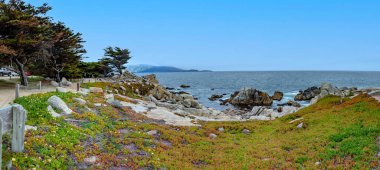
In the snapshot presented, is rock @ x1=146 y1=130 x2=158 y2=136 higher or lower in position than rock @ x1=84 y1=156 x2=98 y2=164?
lower

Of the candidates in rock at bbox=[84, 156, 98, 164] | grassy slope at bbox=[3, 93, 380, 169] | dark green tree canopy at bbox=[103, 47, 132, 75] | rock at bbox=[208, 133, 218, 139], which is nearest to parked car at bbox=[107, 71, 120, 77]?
dark green tree canopy at bbox=[103, 47, 132, 75]

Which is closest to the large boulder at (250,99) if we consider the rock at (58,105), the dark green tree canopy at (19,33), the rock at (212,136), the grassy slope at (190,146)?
the dark green tree canopy at (19,33)

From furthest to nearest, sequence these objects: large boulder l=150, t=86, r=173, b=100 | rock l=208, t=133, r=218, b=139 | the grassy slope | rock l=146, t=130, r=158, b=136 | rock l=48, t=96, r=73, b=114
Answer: large boulder l=150, t=86, r=173, b=100 < rock l=208, t=133, r=218, b=139 < rock l=48, t=96, r=73, b=114 < rock l=146, t=130, r=158, b=136 < the grassy slope

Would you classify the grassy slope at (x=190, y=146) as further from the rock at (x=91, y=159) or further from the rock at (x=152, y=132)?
the rock at (x=152, y=132)

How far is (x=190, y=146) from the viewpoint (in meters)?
18.8

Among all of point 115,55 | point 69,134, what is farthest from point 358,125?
point 115,55

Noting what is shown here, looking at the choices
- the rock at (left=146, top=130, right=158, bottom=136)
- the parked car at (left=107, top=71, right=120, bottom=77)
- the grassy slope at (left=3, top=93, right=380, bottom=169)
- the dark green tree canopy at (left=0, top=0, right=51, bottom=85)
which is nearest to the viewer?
the grassy slope at (left=3, top=93, right=380, bottom=169)

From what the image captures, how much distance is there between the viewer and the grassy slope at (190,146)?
43.6 feet

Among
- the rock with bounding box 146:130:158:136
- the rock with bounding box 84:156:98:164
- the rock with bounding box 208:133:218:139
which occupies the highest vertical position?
the rock with bounding box 84:156:98:164

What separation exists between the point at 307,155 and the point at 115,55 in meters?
92.9

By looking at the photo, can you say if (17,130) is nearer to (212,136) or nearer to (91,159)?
(91,159)

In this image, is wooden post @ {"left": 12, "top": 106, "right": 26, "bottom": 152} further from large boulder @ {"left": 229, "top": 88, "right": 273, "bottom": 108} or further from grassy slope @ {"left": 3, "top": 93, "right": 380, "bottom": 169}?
large boulder @ {"left": 229, "top": 88, "right": 273, "bottom": 108}

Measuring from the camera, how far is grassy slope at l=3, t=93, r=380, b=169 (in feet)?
43.6

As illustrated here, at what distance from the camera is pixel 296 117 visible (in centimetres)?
3120
